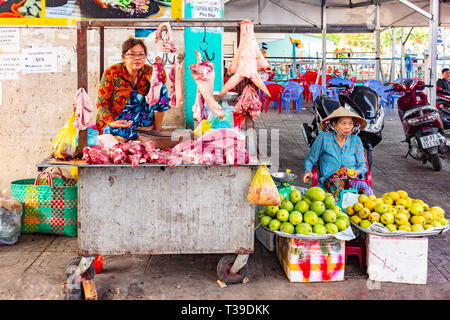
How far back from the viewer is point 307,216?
155 inches

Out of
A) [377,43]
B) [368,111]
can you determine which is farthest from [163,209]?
[377,43]

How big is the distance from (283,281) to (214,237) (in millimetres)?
745

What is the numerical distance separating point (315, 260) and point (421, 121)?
4.42 meters

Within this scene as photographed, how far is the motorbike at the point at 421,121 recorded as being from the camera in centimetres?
742

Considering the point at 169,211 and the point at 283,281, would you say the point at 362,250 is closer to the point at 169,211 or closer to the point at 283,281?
the point at 283,281

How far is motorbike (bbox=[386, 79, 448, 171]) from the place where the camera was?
7.42 m

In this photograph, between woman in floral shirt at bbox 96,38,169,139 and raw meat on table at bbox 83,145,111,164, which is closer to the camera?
raw meat on table at bbox 83,145,111,164

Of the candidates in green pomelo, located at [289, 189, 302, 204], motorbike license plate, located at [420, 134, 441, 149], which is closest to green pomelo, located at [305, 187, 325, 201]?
green pomelo, located at [289, 189, 302, 204]

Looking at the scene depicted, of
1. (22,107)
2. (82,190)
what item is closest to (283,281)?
(82,190)

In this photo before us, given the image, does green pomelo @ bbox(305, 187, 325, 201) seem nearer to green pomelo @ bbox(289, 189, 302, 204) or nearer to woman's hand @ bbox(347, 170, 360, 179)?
green pomelo @ bbox(289, 189, 302, 204)

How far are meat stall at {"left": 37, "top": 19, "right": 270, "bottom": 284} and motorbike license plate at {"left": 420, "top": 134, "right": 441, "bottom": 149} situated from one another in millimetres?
4733

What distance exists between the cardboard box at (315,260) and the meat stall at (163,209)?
40 centimetres

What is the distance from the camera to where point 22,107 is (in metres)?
5.25

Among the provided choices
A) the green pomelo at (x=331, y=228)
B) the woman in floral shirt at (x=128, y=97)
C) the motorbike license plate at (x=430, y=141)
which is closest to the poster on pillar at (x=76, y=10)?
the woman in floral shirt at (x=128, y=97)
